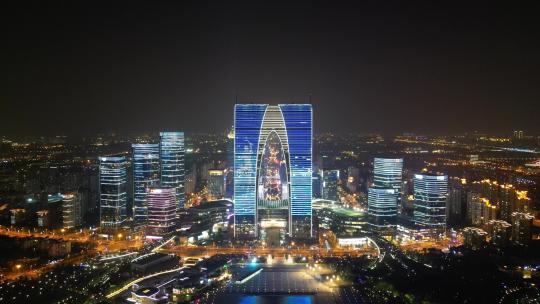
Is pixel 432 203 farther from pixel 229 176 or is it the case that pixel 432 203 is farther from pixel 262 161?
pixel 229 176

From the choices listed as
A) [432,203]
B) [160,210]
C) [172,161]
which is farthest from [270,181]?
[432,203]

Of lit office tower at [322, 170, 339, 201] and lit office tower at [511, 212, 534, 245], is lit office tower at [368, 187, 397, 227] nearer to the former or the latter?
lit office tower at [511, 212, 534, 245]

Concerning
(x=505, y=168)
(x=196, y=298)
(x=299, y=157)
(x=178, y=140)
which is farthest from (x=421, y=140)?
(x=196, y=298)

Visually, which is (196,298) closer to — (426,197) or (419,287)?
(419,287)

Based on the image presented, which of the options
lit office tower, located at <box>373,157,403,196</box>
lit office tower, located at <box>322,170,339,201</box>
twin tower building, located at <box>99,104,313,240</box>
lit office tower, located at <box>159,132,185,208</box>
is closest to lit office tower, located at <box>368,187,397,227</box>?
lit office tower, located at <box>373,157,403,196</box>

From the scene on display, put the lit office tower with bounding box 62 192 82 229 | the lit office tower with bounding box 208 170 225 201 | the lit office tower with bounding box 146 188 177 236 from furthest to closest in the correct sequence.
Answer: the lit office tower with bounding box 208 170 225 201 < the lit office tower with bounding box 62 192 82 229 < the lit office tower with bounding box 146 188 177 236

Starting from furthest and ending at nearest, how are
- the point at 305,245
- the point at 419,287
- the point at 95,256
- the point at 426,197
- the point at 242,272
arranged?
the point at 426,197, the point at 305,245, the point at 95,256, the point at 242,272, the point at 419,287
